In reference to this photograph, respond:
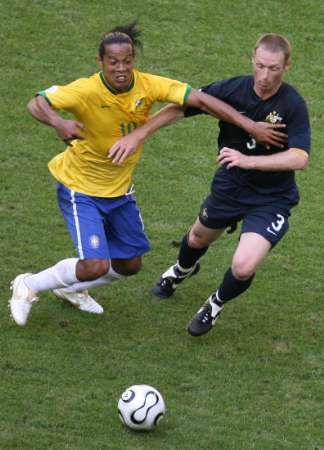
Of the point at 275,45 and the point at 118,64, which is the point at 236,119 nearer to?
the point at 275,45

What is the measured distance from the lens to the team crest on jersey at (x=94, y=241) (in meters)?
9.14

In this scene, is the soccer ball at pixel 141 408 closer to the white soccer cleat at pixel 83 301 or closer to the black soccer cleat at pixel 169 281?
the white soccer cleat at pixel 83 301

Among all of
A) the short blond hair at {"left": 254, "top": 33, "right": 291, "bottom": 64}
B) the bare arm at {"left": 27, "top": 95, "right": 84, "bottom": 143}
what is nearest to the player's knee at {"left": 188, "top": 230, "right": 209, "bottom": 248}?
the bare arm at {"left": 27, "top": 95, "right": 84, "bottom": 143}

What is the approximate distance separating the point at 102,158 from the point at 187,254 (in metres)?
1.37

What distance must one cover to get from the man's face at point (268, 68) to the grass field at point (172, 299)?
2.10m

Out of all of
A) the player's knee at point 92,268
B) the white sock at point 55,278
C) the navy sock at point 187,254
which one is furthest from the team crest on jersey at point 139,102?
the navy sock at point 187,254

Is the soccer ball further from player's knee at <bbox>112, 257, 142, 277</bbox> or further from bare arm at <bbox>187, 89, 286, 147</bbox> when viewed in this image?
bare arm at <bbox>187, 89, 286, 147</bbox>

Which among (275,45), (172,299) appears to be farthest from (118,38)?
(172,299)

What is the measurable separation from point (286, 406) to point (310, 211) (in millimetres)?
4000

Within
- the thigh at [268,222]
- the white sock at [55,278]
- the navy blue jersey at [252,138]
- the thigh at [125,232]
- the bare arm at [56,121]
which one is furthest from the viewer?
the thigh at [125,232]

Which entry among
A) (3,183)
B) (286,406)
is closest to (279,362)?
(286,406)

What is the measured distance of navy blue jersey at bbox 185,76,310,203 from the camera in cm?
901

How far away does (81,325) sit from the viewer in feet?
31.6

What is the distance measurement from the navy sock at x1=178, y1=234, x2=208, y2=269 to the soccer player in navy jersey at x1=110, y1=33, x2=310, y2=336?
1.11 feet
